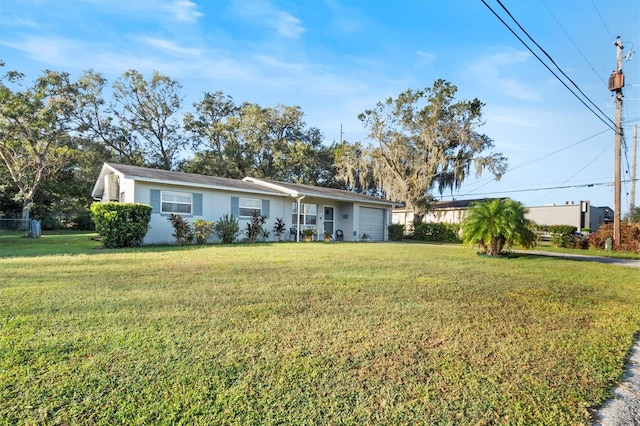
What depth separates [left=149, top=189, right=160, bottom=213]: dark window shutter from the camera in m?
12.7

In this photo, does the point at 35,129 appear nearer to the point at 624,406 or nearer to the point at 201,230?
the point at 201,230

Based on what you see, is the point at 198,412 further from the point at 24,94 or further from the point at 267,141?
the point at 267,141

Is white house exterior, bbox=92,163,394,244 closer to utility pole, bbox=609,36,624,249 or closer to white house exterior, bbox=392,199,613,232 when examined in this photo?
white house exterior, bbox=392,199,613,232

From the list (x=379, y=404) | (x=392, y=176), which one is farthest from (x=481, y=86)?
(x=392, y=176)

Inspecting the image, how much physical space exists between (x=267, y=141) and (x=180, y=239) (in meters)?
19.0

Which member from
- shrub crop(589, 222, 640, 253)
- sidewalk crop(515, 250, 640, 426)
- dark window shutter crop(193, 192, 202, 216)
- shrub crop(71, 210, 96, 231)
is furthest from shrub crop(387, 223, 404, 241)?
shrub crop(71, 210, 96, 231)

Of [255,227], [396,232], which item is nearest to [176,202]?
[255,227]

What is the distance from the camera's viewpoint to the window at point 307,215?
57.0 feet

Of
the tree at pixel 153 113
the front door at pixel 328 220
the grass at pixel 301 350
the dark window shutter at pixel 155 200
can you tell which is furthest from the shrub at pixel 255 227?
the tree at pixel 153 113

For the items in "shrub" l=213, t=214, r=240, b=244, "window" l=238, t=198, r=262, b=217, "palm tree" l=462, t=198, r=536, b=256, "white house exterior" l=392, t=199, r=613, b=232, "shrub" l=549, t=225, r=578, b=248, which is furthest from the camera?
"white house exterior" l=392, t=199, r=613, b=232

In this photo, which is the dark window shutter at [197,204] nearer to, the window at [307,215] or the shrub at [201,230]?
the shrub at [201,230]

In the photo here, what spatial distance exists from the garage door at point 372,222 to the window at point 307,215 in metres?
2.97

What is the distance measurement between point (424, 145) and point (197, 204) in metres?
16.5

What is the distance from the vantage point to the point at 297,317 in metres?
3.90
